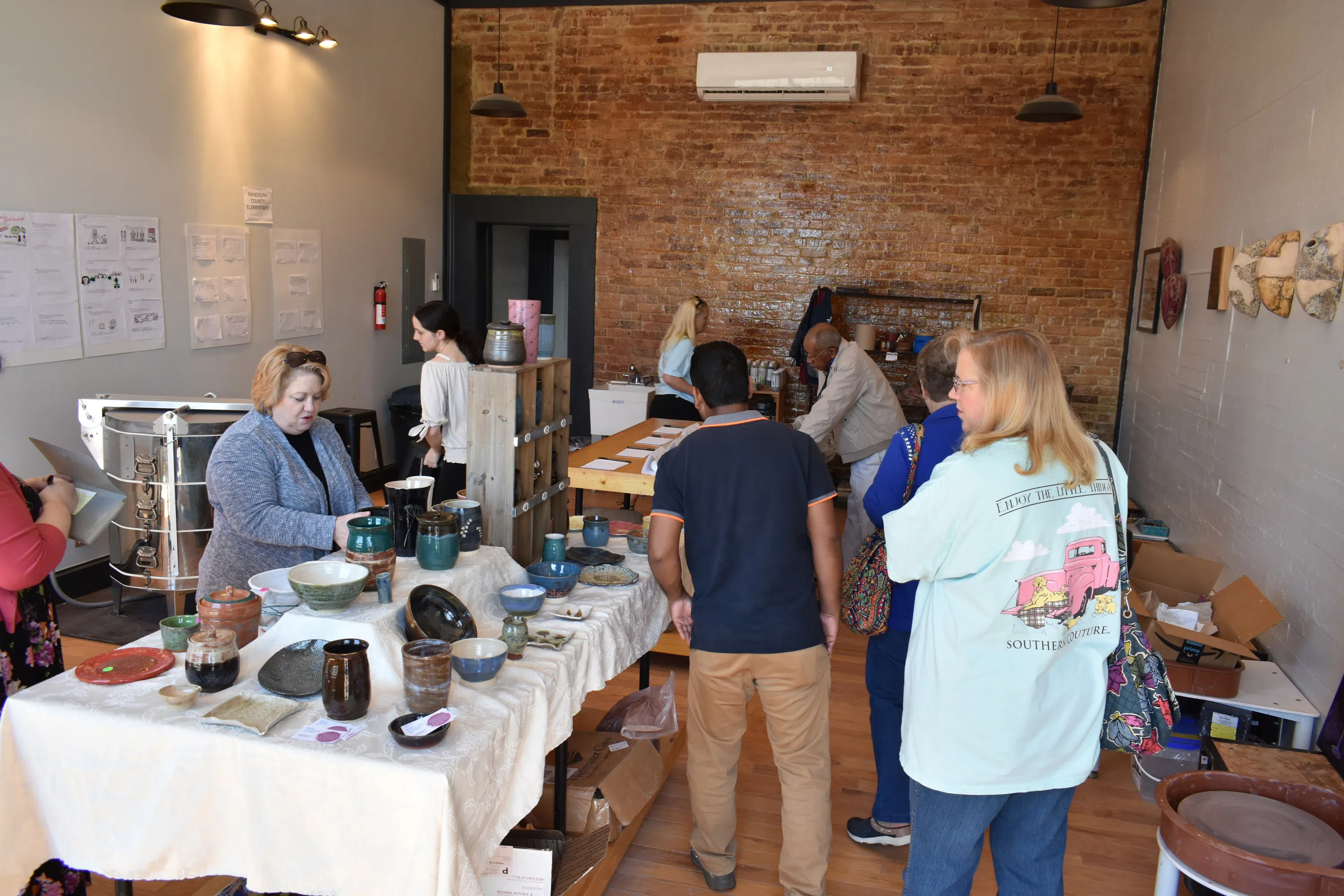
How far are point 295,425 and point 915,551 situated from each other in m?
1.89

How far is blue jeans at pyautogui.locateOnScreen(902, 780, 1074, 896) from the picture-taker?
6.50 ft

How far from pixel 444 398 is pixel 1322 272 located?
3506 millimetres

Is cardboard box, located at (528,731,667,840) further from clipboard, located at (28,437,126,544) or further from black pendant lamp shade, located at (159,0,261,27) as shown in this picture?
black pendant lamp shade, located at (159,0,261,27)

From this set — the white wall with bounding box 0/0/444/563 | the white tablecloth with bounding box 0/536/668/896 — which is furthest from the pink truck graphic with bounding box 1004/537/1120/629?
the white wall with bounding box 0/0/444/563

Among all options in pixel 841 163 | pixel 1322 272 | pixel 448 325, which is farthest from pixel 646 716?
pixel 841 163

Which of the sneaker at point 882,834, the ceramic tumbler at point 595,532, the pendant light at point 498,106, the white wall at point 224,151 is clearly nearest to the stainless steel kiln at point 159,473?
the white wall at point 224,151

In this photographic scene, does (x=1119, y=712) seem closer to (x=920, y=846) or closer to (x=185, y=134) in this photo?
Answer: (x=920, y=846)

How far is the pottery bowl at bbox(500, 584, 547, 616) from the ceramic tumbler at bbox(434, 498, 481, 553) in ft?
0.52

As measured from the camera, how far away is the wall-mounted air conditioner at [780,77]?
7402 mm

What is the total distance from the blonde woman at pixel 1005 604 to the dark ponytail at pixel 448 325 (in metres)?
3.15

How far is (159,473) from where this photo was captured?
4.30m

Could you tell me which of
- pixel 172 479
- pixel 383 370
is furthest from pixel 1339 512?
pixel 383 370

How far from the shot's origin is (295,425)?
9.39 ft

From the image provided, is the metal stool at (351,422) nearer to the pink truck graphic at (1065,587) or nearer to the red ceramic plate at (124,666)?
the red ceramic plate at (124,666)
